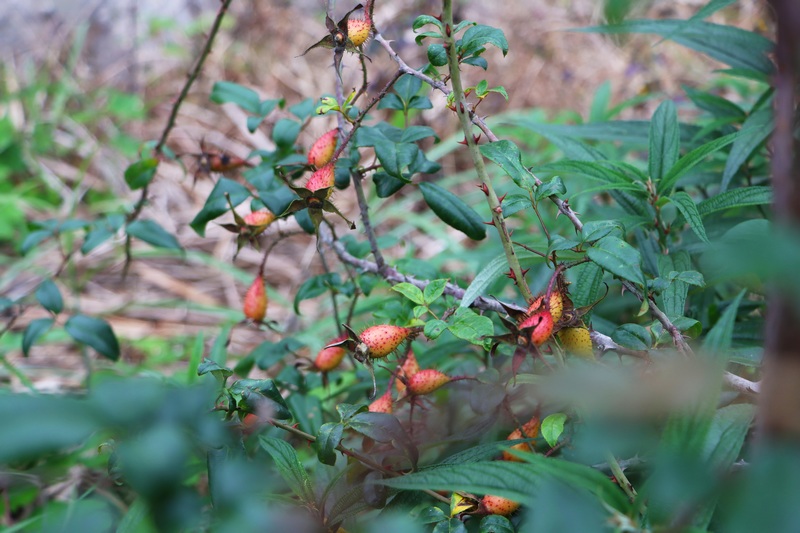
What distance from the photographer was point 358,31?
0.85 m

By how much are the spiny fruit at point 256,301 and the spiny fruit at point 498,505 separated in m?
0.56

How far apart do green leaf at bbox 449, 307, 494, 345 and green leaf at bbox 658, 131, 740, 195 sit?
405 millimetres

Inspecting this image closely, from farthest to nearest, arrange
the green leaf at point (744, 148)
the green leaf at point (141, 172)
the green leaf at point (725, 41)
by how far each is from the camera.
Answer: the green leaf at point (141, 172) < the green leaf at point (725, 41) < the green leaf at point (744, 148)

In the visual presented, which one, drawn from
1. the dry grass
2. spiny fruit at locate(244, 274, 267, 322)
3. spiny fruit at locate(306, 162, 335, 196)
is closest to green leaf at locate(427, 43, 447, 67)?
spiny fruit at locate(306, 162, 335, 196)

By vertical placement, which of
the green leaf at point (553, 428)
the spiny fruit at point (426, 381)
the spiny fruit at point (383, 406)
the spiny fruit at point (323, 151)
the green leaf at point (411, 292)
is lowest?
the spiny fruit at point (383, 406)

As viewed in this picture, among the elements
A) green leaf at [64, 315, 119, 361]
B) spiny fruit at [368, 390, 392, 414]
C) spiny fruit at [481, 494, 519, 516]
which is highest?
spiny fruit at [368, 390, 392, 414]

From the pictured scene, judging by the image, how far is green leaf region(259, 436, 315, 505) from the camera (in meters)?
0.75

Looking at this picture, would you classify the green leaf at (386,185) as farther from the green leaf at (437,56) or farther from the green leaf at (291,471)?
the green leaf at (291,471)

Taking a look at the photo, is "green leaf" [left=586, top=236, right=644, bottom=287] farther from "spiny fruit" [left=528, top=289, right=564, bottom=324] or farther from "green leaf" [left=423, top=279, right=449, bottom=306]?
→ "green leaf" [left=423, top=279, right=449, bottom=306]

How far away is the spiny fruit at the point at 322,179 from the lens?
2.87ft

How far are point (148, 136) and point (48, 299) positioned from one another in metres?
2.38

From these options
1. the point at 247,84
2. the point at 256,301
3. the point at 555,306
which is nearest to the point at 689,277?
the point at 555,306

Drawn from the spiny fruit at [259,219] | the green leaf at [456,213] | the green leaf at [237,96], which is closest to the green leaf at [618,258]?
the green leaf at [456,213]

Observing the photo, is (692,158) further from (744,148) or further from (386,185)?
(386,185)
